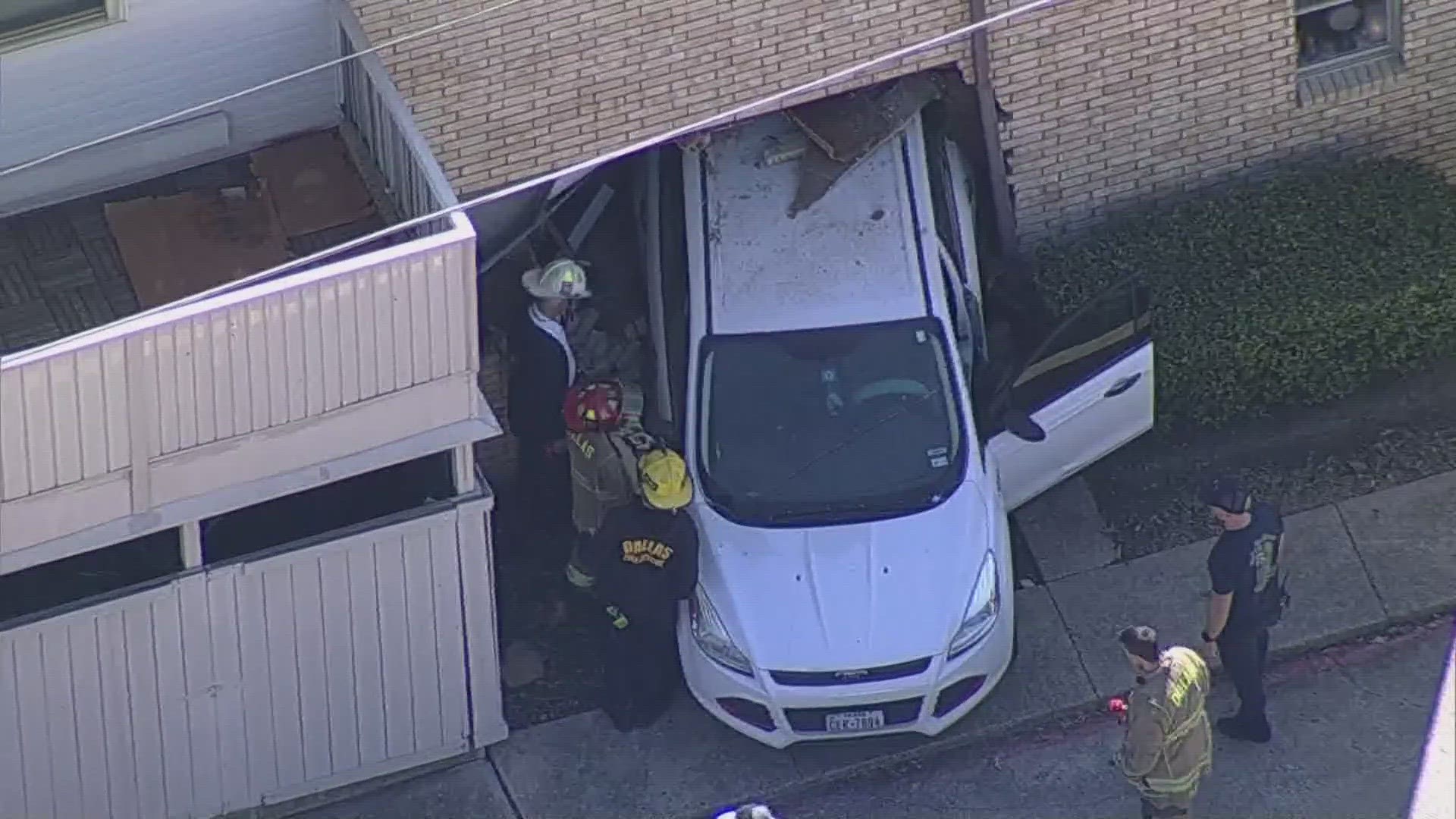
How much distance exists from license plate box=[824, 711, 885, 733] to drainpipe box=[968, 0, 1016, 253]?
11.0ft

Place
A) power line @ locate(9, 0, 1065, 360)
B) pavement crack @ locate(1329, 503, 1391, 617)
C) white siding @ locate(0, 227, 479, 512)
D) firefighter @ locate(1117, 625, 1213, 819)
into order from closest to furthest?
white siding @ locate(0, 227, 479, 512) < power line @ locate(9, 0, 1065, 360) < firefighter @ locate(1117, 625, 1213, 819) < pavement crack @ locate(1329, 503, 1391, 617)

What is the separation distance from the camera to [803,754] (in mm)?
13242

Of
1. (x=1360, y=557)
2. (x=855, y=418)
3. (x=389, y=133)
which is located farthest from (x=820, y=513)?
(x=1360, y=557)

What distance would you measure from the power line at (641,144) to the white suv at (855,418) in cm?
59

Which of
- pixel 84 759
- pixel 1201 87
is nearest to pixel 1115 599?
pixel 1201 87

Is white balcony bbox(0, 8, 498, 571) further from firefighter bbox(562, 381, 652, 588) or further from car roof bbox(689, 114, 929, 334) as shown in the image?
car roof bbox(689, 114, 929, 334)

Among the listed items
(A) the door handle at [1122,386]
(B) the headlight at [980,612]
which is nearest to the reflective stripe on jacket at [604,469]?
(B) the headlight at [980,612]

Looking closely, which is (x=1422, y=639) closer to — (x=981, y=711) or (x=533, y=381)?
(x=981, y=711)

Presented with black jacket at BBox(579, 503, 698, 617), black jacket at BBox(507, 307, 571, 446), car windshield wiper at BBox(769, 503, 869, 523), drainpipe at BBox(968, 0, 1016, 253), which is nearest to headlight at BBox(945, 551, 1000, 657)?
car windshield wiper at BBox(769, 503, 869, 523)

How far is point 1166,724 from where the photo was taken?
1174cm

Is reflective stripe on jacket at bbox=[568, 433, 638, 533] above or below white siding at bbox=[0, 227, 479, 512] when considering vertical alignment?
below

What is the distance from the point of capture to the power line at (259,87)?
12.4 m

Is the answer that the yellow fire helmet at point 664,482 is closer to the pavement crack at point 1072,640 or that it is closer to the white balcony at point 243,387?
the white balcony at point 243,387

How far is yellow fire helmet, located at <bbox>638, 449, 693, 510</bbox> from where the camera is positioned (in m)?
12.6
